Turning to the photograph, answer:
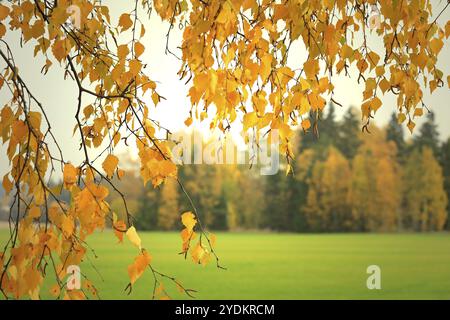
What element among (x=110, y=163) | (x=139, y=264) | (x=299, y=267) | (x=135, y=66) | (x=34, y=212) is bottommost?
(x=299, y=267)

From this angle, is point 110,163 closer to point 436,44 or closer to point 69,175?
point 69,175

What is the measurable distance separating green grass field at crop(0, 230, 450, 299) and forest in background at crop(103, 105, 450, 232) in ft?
2.47

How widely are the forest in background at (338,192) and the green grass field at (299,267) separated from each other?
29.7 inches

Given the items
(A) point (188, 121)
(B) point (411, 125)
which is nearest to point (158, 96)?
(A) point (188, 121)

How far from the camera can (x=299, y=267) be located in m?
14.5

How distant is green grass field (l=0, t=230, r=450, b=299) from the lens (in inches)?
423

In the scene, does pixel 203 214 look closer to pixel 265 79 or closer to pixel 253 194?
pixel 253 194

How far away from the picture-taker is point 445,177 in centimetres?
2238

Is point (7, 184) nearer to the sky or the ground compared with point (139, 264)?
nearer to the sky

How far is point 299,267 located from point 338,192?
9537mm

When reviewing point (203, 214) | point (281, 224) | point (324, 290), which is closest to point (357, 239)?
point (281, 224)

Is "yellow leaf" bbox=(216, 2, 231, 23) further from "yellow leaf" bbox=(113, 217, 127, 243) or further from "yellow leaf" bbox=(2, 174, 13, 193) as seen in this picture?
"yellow leaf" bbox=(2, 174, 13, 193)

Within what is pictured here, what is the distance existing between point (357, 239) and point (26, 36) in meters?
20.9

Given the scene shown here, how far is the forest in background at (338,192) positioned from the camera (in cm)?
2270
